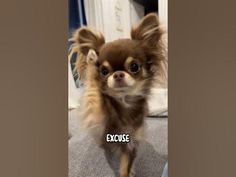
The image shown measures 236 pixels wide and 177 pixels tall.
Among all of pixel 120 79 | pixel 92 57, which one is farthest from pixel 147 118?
pixel 92 57

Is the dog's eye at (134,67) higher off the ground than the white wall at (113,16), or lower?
lower

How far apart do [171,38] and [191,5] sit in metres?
0.15

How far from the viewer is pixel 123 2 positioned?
133cm

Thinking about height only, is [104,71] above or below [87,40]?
below

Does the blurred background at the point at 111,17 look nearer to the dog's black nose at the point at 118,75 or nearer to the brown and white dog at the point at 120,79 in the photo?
the brown and white dog at the point at 120,79

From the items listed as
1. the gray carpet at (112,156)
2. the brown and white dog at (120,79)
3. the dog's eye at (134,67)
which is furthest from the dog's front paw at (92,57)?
the gray carpet at (112,156)

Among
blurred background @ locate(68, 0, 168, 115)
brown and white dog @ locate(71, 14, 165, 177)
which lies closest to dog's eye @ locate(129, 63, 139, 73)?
brown and white dog @ locate(71, 14, 165, 177)

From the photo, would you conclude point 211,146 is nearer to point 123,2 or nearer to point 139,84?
point 139,84

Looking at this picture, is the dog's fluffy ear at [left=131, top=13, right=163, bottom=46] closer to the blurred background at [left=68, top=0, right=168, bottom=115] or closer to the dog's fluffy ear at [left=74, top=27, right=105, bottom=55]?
the blurred background at [left=68, top=0, right=168, bottom=115]

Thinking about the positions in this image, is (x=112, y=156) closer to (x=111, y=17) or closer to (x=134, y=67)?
(x=134, y=67)

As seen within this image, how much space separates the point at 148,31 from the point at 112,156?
0.46 m

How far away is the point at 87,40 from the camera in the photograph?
1344mm

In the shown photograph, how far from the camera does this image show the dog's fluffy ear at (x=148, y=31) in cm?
132

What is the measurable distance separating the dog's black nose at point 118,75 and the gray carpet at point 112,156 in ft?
0.59
